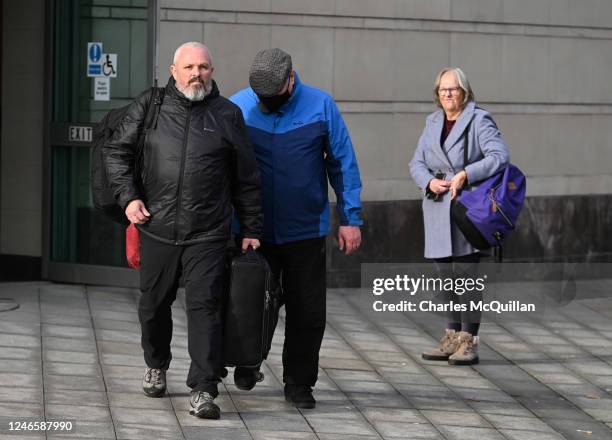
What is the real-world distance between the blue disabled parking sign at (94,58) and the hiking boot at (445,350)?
12.2 ft

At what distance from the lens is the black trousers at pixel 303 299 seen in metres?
7.01

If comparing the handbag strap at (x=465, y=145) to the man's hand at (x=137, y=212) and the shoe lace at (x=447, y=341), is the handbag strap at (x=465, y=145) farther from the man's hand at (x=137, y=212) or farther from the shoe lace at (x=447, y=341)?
the man's hand at (x=137, y=212)

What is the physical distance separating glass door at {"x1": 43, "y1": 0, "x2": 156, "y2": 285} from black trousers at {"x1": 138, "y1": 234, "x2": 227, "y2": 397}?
3.89 m

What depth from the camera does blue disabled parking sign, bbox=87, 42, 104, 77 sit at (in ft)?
35.0

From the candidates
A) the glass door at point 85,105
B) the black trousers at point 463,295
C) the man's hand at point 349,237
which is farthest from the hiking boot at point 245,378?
the glass door at point 85,105

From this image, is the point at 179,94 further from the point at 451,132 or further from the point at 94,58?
the point at 94,58

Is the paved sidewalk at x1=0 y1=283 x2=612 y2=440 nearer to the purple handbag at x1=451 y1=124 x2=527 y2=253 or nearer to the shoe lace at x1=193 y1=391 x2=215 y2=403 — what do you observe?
the shoe lace at x1=193 y1=391 x2=215 y2=403

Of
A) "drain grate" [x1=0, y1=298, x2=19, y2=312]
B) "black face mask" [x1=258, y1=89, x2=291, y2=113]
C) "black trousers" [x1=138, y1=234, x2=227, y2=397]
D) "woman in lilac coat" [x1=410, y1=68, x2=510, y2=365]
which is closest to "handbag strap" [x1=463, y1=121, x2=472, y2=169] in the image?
"woman in lilac coat" [x1=410, y1=68, x2=510, y2=365]

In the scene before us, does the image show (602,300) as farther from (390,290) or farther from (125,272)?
(125,272)

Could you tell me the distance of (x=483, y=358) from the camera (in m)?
8.66

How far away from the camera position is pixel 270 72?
22.2ft

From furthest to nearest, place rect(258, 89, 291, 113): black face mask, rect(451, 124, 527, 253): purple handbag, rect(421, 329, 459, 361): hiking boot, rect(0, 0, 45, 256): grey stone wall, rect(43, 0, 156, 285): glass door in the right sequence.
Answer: rect(0, 0, 45, 256): grey stone wall → rect(43, 0, 156, 285): glass door → rect(421, 329, 459, 361): hiking boot → rect(451, 124, 527, 253): purple handbag → rect(258, 89, 291, 113): black face mask

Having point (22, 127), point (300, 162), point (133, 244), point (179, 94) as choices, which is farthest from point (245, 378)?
point (22, 127)

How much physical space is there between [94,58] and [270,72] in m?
4.21
